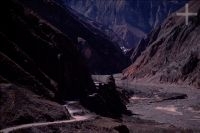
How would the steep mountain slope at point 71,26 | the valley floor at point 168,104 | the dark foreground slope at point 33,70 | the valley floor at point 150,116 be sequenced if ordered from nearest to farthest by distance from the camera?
the valley floor at point 150,116, the dark foreground slope at point 33,70, the valley floor at point 168,104, the steep mountain slope at point 71,26

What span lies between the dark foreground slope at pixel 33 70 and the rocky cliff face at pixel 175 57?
189 feet

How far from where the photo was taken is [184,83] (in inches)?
5807

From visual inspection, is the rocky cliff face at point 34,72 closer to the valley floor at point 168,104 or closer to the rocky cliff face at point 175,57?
the valley floor at point 168,104

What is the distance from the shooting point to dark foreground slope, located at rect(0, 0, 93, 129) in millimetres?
64062

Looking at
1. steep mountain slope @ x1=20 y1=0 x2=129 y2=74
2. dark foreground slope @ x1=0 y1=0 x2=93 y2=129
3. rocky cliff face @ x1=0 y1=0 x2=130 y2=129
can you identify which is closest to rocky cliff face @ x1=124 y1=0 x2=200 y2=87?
steep mountain slope @ x1=20 y1=0 x2=129 y2=74

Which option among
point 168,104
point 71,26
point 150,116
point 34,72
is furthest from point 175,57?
point 34,72

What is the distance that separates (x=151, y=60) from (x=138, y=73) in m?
7.03

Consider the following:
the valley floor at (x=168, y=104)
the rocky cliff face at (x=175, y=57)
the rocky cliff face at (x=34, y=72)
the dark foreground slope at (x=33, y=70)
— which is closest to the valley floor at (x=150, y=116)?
the valley floor at (x=168, y=104)

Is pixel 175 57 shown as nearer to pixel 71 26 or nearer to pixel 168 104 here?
pixel 71 26

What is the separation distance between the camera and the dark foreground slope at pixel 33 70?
210 feet

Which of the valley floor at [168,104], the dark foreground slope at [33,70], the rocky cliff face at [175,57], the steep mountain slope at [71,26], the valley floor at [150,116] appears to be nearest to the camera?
the valley floor at [150,116]

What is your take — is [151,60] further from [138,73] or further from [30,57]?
[30,57]

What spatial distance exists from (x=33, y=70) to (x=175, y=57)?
91.2 meters

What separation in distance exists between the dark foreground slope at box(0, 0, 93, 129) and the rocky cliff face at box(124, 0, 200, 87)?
189 feet
